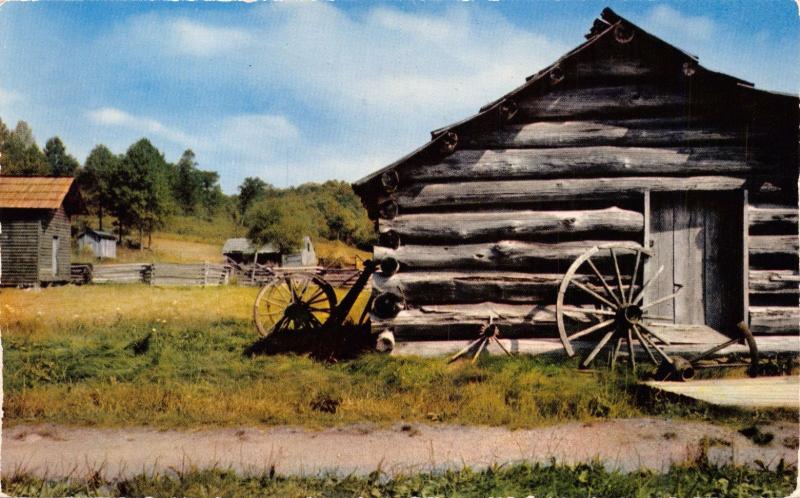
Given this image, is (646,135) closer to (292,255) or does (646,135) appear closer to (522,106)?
(522,106)

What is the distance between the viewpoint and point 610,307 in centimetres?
797

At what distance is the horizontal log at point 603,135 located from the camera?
26.8 ft

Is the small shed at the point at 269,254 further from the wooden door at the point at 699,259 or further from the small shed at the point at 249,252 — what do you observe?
the wooden door at the point at 699,259

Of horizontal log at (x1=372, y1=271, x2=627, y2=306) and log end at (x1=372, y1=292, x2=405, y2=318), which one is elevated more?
horizontal log at (x1=372, y1=271, x2=627, y2=306)

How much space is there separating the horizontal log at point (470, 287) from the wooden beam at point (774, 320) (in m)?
2.53

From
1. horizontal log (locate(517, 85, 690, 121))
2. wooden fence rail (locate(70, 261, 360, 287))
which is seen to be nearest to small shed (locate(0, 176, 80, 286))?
wooden fence rail (locate(70, 261, 360, 287))

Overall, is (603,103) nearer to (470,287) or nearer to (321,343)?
(470,287)

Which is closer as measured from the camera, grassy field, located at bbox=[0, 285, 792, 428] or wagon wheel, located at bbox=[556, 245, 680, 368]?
grassy field, located at bbox=[0, 285, 792, 428]

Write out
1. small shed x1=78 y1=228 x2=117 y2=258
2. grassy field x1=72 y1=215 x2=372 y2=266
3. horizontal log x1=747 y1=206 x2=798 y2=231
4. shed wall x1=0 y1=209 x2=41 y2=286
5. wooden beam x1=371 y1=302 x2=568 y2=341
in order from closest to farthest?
horizontal log x1=747 y1=206 x2=798 y2=231 < wooden beam x1=371 y1=302 x2=568 y2=341 < shed wall x1=0 y1=209 x2=41 y2=286 < grassy field x1=72 y1=215 x2=372 y2=266 < small shed x1=78 y1=228 x2=117 y2=258

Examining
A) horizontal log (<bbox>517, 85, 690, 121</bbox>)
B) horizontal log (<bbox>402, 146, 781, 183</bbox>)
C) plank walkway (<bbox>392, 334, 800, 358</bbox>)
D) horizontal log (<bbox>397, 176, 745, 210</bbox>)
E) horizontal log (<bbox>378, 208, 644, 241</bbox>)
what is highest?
horizontal log (<bbox>517, 85, 690, 121</bbox>)

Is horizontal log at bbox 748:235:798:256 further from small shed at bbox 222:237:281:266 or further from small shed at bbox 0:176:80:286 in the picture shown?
small shed at bbox 222:237:281:266

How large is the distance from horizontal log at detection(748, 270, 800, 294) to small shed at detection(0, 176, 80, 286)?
1490cm

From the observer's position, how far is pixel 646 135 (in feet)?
27.1

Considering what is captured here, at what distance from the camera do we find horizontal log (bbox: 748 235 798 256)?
8.00 meters
